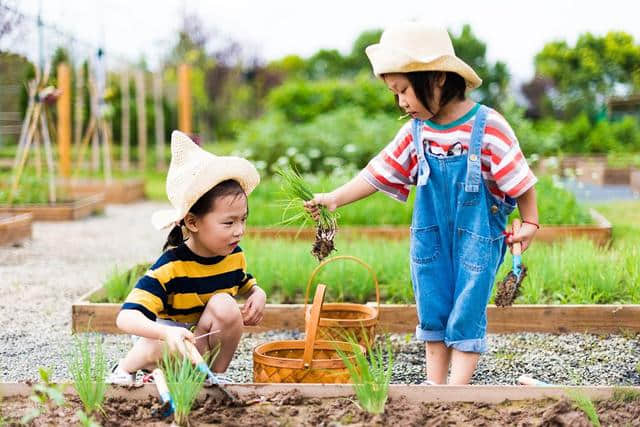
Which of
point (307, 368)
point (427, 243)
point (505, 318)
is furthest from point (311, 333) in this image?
point (505, 318)

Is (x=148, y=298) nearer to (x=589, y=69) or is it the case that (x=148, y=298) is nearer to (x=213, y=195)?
(x=213, y=195)

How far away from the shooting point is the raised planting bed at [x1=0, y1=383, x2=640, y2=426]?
7.16ft

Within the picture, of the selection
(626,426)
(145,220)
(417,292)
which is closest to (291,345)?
(417,292)

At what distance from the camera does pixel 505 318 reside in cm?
394

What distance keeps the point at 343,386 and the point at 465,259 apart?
0.72 meters

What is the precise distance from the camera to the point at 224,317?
2713 millimetres

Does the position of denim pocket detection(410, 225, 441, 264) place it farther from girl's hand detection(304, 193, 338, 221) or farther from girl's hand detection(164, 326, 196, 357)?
girl's hand detection(164, 326, 196, 357)

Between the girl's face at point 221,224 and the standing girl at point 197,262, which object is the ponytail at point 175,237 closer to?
the standing girl at point 197,262

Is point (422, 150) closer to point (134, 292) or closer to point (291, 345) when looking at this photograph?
point (291, 345)

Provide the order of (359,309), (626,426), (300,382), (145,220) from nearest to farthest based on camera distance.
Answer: (626,426) → (300,382) → (359,309) → (145,220)

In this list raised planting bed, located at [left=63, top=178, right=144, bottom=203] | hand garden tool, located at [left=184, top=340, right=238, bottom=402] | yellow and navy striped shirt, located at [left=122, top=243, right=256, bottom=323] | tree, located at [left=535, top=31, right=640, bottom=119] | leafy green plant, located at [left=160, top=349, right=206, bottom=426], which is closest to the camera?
leafy green plant, located at [left=160, top=349, right=206, bottom=426]

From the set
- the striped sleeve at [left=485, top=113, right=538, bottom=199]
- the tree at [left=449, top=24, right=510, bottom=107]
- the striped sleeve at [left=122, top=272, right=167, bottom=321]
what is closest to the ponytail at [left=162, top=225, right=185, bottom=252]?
the striped sleeve at [left=122, top=272, right=167, bottom=321]

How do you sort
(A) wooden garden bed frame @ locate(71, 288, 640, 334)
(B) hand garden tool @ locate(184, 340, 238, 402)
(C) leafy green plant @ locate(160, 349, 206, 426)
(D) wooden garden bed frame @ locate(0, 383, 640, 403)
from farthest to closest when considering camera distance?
(A) wooden garden bed frame @ locate(71, 288, 640, 334), (D) wooden garden bed frame @ locate(0, 383, 640, 403), (B) hand garden tool @ locate(184, 340, 238, 402), (C) leafy green plant @ locate(160, 349, 206, 426)

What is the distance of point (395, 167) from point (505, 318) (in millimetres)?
1301
